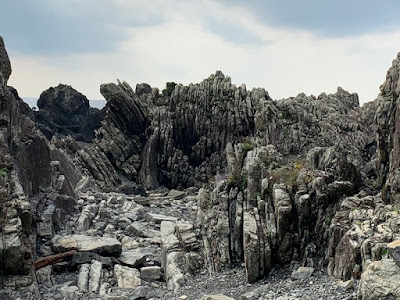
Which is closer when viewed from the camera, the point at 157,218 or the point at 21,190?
the point at 21,190

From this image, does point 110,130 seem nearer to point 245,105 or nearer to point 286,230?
point 245,105

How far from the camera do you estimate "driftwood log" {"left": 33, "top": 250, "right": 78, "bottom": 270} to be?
19.1 m

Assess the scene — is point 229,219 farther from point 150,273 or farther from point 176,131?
point 176,131

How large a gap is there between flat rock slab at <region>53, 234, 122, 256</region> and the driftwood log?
2.19 feet

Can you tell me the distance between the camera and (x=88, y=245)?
71.4ft

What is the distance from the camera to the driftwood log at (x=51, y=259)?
1914cm

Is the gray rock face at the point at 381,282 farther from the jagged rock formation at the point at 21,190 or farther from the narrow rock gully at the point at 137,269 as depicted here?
the jagged rock formation at the point at 21,190

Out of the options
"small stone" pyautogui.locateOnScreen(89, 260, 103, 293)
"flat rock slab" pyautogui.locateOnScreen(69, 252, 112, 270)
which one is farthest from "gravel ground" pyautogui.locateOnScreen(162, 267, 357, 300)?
"flat rock slab" pyautogui.locateOnScreen(69, 252, 112, 270)

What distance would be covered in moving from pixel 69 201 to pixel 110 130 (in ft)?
92.1

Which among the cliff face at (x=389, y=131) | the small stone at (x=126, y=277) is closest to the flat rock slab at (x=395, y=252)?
the cliff face at (x=389, y=131)

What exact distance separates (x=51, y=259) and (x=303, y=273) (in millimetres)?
12250

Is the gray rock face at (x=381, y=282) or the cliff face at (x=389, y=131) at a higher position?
the cliff face at (x=389, y=131)

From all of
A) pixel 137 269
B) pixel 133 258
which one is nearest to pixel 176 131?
pixel 133 258

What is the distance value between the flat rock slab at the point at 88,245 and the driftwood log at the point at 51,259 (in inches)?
26.2
